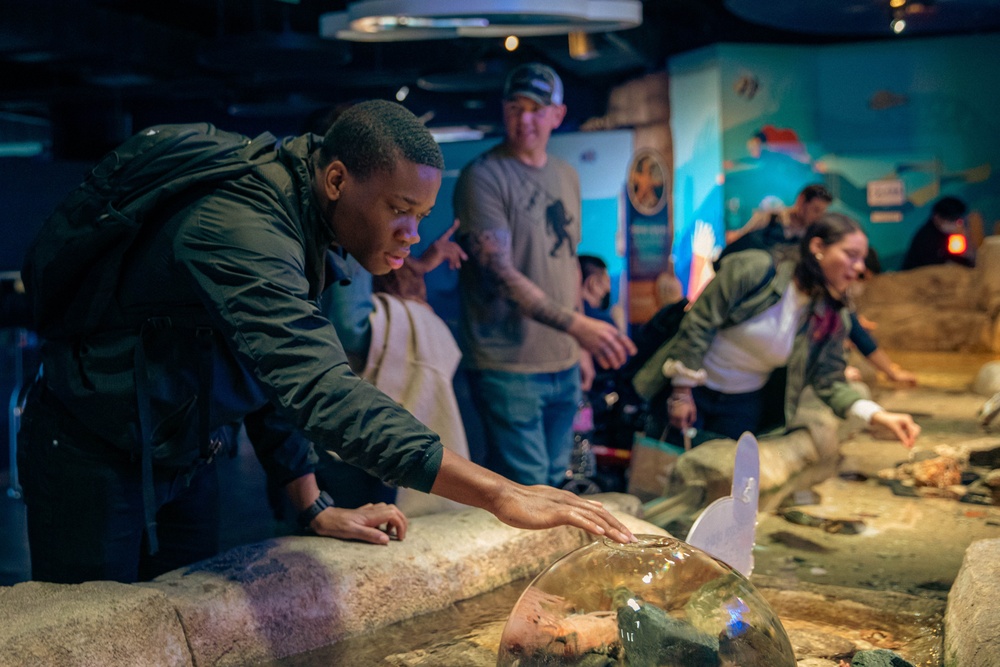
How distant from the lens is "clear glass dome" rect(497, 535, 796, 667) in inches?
66.7

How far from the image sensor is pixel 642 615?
1719 mm

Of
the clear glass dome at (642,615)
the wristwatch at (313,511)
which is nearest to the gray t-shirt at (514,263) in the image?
the wristwatch at (313,511)

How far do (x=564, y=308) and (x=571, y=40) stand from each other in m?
5.84

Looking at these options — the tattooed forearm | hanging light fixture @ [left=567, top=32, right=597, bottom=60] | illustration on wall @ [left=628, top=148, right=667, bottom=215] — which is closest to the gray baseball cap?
the tattooed forearm

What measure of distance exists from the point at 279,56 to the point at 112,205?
5.89m

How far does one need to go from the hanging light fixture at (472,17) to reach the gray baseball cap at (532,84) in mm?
288

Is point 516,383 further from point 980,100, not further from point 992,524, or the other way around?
point 980,100

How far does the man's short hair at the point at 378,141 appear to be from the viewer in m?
1.95

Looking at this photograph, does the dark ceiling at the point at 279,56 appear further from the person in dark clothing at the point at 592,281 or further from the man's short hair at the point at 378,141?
the man's short hair at the point at 378,141

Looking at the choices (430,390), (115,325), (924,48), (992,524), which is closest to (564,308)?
(430,390)

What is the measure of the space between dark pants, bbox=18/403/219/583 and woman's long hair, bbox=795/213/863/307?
2799 millimetres

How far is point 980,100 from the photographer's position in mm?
11289

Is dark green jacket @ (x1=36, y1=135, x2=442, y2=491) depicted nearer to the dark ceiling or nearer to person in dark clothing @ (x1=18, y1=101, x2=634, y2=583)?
person in dark clothing @ (x1=18, y1=101, x2=634, y2=583)

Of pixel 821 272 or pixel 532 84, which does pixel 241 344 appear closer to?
pixel 532 84
